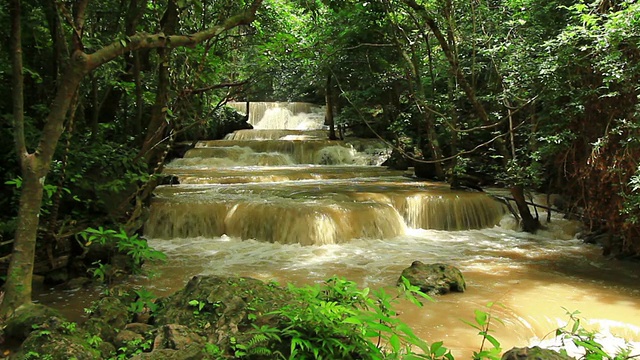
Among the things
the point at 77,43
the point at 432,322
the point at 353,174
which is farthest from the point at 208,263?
the point at 353,174

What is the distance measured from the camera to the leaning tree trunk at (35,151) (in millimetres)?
2613

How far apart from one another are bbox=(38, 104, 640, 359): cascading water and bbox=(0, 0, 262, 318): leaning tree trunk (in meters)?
1.39

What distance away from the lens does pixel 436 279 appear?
4.62 metres

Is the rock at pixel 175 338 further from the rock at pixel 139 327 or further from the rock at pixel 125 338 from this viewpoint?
the rock at pixel 139 327

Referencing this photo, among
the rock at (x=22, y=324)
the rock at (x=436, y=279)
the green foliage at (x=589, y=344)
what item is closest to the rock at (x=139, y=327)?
the rock at (x=22, y=324)

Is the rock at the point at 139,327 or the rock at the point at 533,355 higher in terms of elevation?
the rock at the point at 533,355

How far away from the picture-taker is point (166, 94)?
15.7 feet

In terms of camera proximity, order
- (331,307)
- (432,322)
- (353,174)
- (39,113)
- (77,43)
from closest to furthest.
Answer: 1. (331,307)
2. (77,43)
3. (432,322)
4. (39,113)
5. (353,174)

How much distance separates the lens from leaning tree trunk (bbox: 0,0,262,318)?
2.61 m

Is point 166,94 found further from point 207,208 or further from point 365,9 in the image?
point 365,9

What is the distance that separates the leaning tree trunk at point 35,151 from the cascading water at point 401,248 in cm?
139

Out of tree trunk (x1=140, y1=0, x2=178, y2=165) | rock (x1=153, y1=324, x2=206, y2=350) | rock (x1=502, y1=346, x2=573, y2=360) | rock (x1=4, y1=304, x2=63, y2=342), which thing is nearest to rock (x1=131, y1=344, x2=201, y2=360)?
rock (x1=153, y1=324, x2=206, y2=350)

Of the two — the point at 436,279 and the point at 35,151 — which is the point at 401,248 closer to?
the point at 436,279

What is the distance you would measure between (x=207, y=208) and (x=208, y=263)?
187 cm
